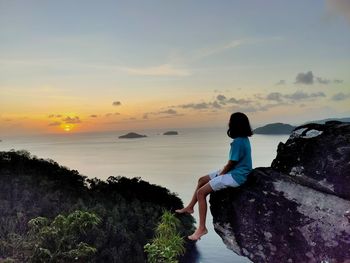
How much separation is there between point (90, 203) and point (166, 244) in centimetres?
1550

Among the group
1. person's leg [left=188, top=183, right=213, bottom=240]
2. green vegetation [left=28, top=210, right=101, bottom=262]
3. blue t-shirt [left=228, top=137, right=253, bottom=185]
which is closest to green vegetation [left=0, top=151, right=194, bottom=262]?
green vegetation [left=28, top=210, right=101, bottom=262]

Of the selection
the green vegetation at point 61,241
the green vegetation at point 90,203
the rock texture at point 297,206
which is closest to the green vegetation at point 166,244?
the green vegetation at point 61,241

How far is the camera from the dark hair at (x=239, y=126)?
604cm

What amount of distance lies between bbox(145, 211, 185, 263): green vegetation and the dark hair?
157 inches

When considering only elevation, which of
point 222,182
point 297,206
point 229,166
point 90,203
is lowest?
point 90,203

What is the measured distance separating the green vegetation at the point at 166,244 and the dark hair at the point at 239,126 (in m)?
3.99

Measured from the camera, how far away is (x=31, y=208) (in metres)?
21.2

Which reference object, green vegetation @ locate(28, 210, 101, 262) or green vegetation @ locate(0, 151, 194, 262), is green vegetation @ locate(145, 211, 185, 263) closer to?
green vegetation @ locate(28, 210, 101, 262)

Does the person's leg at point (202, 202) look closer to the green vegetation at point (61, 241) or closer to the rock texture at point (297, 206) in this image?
the rock texture at point (297, 206)

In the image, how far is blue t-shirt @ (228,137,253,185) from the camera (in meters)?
6.03

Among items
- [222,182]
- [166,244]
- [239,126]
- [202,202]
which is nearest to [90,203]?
[166,244]

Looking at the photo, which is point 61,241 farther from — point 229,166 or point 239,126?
point 239,126

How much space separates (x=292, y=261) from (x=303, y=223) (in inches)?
20.6

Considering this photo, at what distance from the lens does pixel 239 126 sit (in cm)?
605
